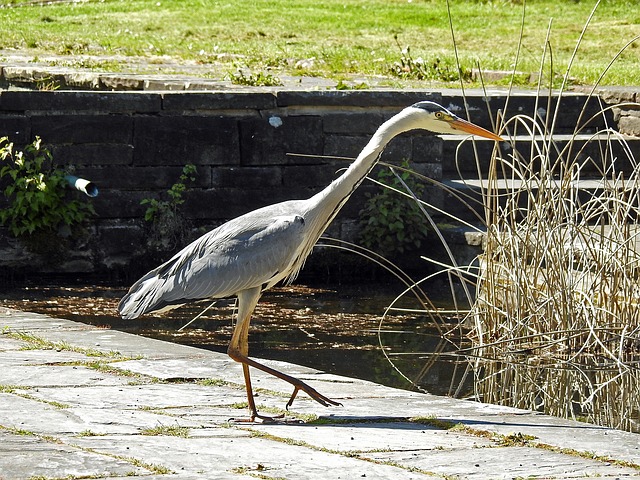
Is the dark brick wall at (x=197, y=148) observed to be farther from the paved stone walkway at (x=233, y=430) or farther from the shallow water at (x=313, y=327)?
the paved stone walkway at (x=233, y=430)

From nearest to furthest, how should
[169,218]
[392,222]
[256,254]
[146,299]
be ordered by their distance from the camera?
1. [256,254]
2. [146,299]
3. [169,218]
4. [392,222]

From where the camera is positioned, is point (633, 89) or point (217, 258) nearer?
point (217, 258)

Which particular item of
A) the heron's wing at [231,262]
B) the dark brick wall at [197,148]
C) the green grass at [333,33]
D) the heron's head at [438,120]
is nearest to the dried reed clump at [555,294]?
the heron's head at [438,120]

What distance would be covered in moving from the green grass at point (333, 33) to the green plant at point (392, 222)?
2.20 meters

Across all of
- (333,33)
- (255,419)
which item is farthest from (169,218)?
(333,33)

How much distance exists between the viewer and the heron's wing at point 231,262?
497 cm

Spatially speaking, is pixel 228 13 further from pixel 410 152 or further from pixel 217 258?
pixel 217 258

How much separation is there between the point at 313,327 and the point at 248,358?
116 inches

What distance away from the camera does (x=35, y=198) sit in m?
9.20

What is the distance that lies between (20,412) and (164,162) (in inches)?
209

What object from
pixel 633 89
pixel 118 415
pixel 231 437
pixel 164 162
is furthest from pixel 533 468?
pixel 633 89

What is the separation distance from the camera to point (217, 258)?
16.6 feet

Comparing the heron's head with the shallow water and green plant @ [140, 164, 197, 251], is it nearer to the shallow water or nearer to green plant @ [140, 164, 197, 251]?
the shallow water

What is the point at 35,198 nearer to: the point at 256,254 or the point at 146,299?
the point at 146,299
